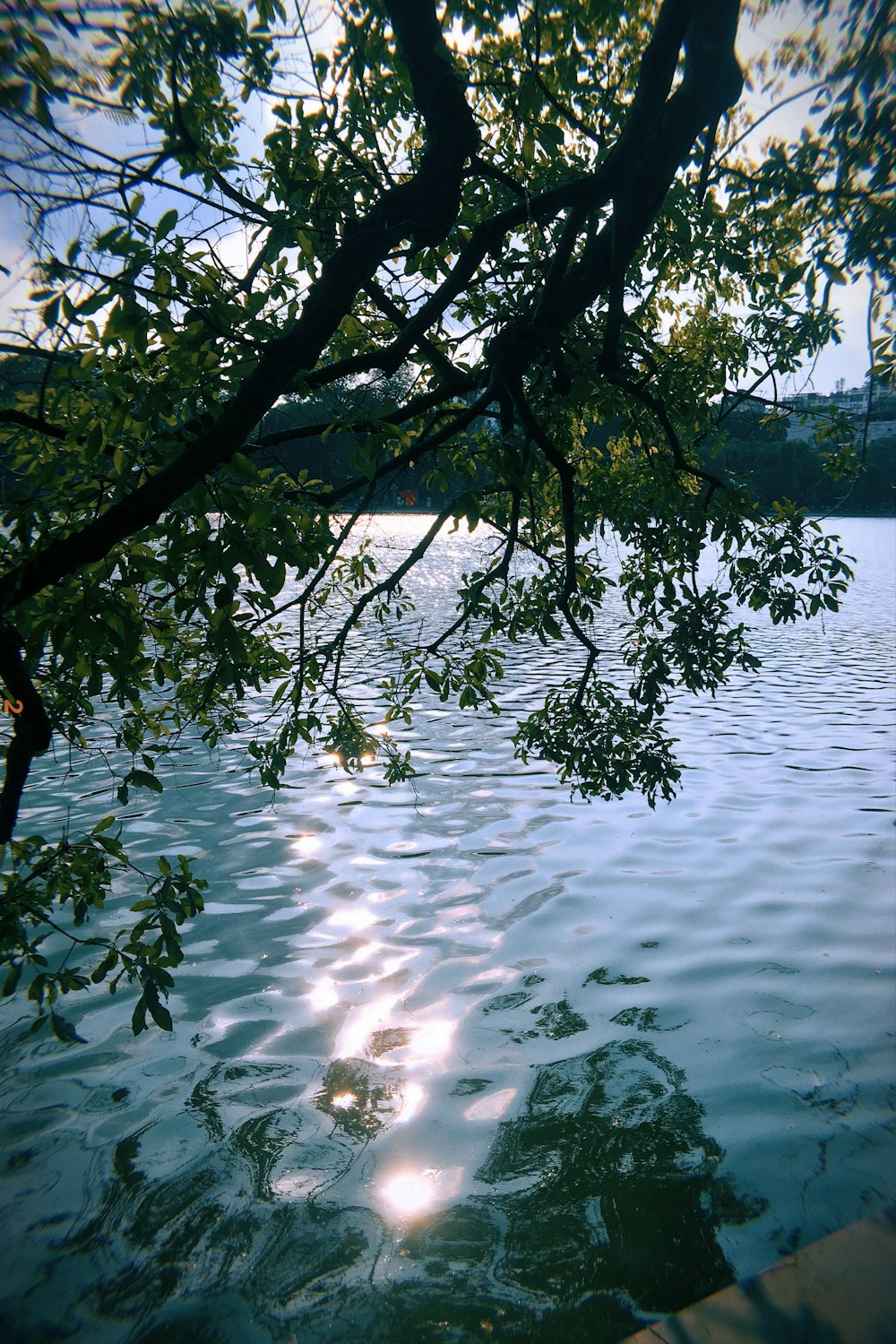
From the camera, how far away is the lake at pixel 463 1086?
16.1 ft

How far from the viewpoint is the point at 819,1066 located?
6734 millimetres

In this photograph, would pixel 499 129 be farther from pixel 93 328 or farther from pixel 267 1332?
pixel 267 1332

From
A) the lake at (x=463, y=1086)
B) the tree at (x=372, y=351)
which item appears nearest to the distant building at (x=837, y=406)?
the tree at (x=372, y=351)

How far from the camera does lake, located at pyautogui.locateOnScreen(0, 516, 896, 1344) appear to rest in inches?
193

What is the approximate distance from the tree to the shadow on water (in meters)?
1.55

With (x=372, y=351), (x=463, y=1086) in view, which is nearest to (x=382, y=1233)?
(x=463, y=1086)

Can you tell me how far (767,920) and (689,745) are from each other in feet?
22.9

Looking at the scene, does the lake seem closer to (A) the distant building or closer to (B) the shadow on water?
(B) the shadow on water

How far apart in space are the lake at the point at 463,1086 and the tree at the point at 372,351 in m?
1.37

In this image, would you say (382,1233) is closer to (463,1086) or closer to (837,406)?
(463,1086)

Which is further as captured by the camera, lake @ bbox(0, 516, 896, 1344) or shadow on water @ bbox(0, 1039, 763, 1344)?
lake @ bbox(0, 516, 896, 1344)

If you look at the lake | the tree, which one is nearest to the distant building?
the tree

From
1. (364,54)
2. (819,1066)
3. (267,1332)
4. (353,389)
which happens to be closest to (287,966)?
(267,1332)

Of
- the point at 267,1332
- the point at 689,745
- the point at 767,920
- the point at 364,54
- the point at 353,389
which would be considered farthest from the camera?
the point at 689,745
